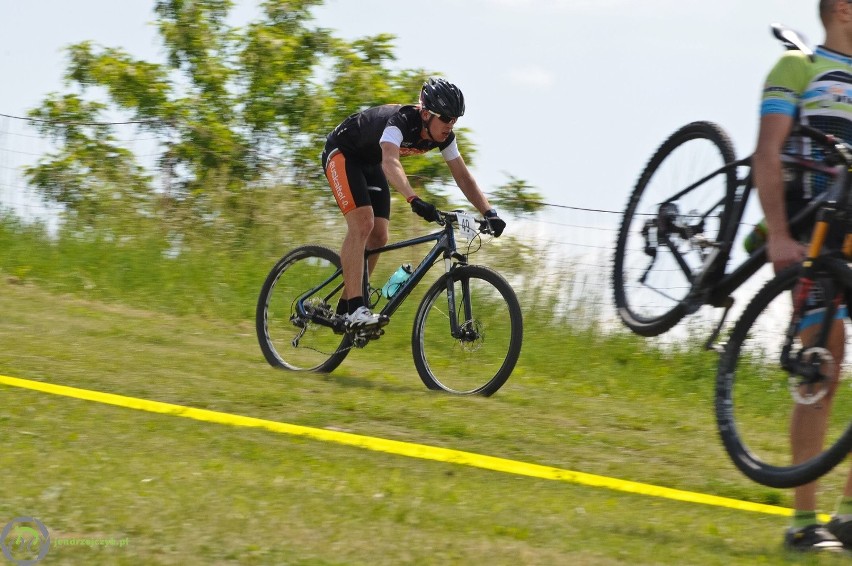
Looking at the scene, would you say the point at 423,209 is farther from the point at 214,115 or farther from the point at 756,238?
the point at 214,115

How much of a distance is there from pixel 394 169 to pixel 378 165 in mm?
699

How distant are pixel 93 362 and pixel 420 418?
96.7 inches

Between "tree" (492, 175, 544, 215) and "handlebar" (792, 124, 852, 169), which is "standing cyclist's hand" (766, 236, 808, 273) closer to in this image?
"handlebar" (792, 124, 852, 169)

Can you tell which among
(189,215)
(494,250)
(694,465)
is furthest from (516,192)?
(694,465)

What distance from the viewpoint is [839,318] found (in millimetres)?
4445

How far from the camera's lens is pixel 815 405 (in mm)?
4531

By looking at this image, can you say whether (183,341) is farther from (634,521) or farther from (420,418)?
(634,521)

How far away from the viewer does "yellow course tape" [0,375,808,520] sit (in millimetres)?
5688

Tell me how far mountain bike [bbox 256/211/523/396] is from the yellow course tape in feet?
6.09

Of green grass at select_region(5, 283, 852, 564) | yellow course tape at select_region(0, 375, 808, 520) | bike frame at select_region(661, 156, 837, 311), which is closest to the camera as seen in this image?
green grass at select_region(5, 283, 852, 564)

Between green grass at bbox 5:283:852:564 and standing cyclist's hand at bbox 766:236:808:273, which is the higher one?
standing cyclist's hand at bbox 766:236:808:273

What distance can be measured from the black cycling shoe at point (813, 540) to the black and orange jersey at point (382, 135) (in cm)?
419

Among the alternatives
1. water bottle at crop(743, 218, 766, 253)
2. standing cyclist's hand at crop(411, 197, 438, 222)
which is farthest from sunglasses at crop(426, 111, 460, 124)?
water bottle at crop(743, 218, 766, 253)

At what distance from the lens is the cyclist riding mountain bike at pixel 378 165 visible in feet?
26.2
